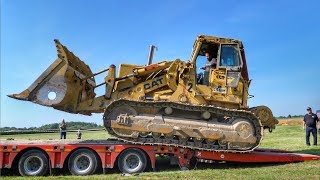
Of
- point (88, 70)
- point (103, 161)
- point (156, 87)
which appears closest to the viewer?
point (103, 161)

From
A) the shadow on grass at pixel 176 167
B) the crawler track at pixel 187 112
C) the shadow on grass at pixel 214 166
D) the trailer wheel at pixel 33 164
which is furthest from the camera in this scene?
the shadow on grass at pixel 214 166

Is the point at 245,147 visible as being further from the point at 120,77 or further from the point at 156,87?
the point at 120,77

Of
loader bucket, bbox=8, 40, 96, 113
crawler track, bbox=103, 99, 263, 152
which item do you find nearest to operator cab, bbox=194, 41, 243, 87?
crawler track, bbox=103, 99, 263, 152

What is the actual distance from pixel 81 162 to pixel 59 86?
271cm

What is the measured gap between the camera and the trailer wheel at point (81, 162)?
12.0 m

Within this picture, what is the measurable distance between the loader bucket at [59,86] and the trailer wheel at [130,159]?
2501 millimetres

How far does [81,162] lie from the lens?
12.1 metres

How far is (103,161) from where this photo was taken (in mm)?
12008

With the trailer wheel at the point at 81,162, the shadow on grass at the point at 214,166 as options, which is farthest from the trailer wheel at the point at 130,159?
the shadow on grass at the point at 214,166

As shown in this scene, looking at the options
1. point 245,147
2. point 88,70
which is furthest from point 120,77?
point 245,147

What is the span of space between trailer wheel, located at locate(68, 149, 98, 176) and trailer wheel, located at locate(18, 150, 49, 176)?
876mm

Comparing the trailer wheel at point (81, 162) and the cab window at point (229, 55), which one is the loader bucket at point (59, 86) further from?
the cab window at point (229, 55)

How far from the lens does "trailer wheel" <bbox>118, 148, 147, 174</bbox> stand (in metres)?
12.0

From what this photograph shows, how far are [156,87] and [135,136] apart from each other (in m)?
2.04
